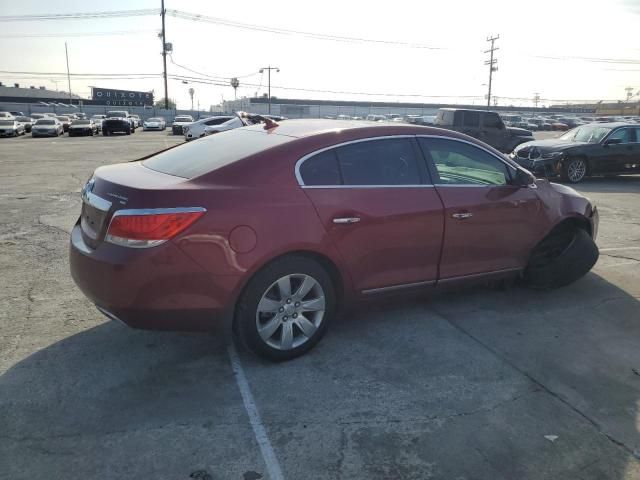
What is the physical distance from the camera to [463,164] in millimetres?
4527

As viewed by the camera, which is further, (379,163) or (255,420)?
(379,163)

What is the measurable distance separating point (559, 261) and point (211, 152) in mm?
3380

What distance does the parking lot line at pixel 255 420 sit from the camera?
261cm

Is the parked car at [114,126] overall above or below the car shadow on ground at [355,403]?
above

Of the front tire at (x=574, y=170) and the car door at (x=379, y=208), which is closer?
the car door at (x=379, y=208)

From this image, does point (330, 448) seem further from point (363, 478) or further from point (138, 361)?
point (138, 361)

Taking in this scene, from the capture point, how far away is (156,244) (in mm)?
3139

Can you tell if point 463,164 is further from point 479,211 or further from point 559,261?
point 559,261

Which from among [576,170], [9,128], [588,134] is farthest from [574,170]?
[9,128]

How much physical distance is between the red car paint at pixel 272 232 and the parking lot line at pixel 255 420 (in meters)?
0.42

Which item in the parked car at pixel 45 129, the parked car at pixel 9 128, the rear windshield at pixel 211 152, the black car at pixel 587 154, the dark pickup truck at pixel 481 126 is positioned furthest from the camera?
the parked car at pixel 45 129

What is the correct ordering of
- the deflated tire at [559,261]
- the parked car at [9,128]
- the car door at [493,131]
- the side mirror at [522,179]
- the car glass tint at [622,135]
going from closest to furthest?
Answer: 1. the side mirror at [522,179]
2. the deflated tire at [559,261]
3. the car glass tint at [622,135]
4. the car door at [493,131]
5. the parked car at [9,128]

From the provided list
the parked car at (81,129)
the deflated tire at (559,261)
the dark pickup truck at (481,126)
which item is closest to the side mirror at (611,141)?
the dark pickup truck at (481,126)

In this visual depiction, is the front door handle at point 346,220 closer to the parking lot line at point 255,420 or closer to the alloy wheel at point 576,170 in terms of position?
the parking lot line at point 255,420
